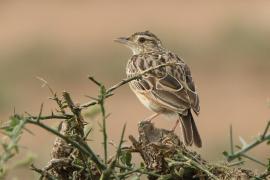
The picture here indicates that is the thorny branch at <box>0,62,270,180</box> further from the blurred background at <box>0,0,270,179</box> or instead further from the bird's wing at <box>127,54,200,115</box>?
the blurred background at <box>0,0,270,179</box>

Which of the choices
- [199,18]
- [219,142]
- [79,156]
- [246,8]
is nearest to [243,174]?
[79,156]

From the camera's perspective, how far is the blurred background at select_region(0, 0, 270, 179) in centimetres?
2086

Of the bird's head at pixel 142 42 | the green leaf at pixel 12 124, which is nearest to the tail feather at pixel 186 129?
the bird's head at pixel 142 42

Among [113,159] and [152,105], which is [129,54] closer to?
[152,105]

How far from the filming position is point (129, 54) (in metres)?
27.0

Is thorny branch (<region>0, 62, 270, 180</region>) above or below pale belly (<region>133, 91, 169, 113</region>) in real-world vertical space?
below

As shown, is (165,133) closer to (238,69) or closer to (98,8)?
(238,69)

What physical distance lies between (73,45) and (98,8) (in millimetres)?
7404

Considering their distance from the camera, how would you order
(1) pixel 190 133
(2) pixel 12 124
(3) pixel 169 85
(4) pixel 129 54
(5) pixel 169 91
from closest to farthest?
(2) pixel 12 124 < (1) pixel 190 133 < (5) pixel 169 91 < (3) pixel 169 85 < (4) pixel 129 54

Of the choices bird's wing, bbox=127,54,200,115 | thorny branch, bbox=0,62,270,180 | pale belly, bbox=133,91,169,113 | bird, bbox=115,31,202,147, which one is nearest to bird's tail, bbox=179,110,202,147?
bird, bbox=115,31,202,147

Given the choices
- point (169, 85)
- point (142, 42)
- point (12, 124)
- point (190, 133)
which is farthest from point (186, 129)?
point (12, 124)

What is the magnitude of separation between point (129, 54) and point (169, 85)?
1854 centimetres

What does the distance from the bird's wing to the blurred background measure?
6.53m

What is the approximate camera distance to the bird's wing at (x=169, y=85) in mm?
7863
